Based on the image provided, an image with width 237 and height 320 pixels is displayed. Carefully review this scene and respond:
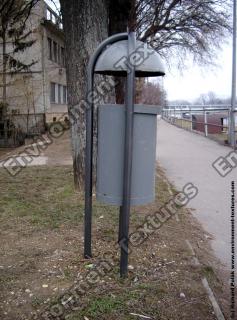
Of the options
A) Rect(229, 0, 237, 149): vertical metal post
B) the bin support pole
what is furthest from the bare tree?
the bin support pole

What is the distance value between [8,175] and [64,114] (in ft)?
72.3

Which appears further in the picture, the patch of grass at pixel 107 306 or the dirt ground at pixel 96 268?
the dirt ground at pixel 96 268

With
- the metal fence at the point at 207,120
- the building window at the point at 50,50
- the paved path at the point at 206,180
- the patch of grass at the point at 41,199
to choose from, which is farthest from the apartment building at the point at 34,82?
the patch of grass at the point at 41,199

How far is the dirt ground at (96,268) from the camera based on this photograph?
387cm

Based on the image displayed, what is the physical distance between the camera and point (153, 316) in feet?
12.3

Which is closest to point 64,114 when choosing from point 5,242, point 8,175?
point 8,175

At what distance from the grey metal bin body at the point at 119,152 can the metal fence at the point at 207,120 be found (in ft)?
Answer: 41.6

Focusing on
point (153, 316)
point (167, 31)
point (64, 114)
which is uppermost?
point (167, 31)

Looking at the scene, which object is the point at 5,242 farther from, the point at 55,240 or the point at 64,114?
the point at 64,114

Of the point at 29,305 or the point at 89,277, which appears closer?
the point at 29,305

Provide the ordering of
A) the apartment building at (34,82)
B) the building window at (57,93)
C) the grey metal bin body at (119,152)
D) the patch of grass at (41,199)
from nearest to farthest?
the grey metal bin body at (119,152), the patch of grass at (41,199), the apartment building at (34,82), the building window at (57,93)

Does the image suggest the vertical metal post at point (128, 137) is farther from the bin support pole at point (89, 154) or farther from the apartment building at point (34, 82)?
the apartment building at point (34, 82)

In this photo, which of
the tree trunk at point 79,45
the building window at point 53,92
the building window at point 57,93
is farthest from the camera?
the building window at point 57,93

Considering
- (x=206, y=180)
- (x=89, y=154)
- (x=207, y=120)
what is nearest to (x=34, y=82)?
(x=207, y=120)
